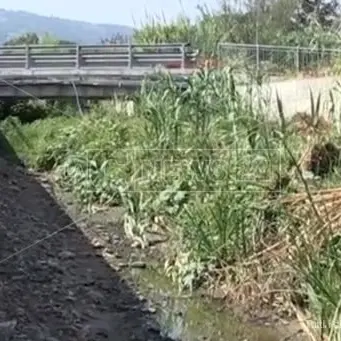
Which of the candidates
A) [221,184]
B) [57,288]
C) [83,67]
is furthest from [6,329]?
[83,67]

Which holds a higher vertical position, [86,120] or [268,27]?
[268,27]

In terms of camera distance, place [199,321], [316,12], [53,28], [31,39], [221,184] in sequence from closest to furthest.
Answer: [199,321] → [221,184] → [316,12] → [53,28] → [31,39]

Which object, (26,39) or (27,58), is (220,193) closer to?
(27,58)

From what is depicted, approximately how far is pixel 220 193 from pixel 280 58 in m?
6.50

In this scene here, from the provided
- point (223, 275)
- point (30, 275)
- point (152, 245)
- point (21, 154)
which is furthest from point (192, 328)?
point (21, 154)

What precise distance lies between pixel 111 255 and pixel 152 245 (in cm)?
38

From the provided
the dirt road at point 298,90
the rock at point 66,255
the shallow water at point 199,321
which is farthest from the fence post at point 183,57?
the shallow water at point 199,321

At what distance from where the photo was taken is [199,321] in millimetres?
7016

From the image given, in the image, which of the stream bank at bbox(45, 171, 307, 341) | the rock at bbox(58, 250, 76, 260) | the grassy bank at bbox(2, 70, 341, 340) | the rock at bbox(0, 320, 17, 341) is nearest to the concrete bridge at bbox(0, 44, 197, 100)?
the grassy bank at bbox(2, 70, 341, 340)

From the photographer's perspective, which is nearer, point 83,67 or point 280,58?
point 280,58

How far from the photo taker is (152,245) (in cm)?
881

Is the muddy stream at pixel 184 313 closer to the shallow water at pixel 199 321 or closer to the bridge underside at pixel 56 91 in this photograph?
the shallow water at pixel 199 321

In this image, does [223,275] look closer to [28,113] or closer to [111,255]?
[111,255]

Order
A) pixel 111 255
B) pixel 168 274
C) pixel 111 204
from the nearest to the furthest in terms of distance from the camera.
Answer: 1. pixel 168 274
2. pixel 111 255
3. pixel 111 204
